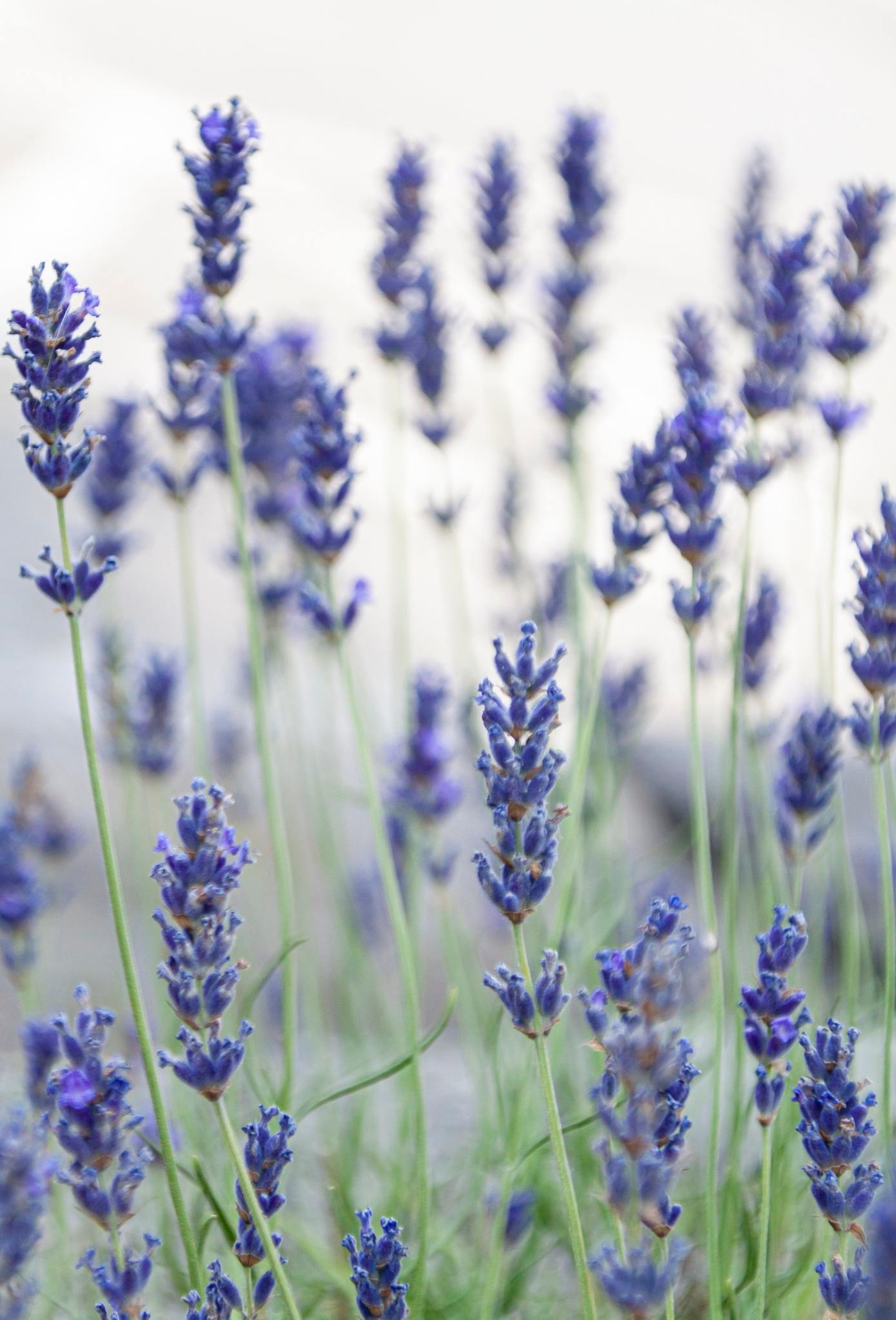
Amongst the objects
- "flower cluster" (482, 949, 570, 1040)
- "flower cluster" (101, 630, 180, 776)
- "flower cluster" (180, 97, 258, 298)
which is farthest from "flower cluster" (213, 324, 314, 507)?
"flower cluster" (482, 949, 570, 1040)

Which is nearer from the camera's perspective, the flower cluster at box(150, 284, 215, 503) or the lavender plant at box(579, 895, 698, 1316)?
the lavender plant at box(579, 895, 698, 1316)

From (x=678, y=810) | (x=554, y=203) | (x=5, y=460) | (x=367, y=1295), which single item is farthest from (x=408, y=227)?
(x=554, y=203)

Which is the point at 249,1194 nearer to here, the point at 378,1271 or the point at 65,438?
the point at 378,1271

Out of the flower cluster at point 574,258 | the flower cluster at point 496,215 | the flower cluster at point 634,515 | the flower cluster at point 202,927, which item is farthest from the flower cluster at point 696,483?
the flower cluster at point 496,215

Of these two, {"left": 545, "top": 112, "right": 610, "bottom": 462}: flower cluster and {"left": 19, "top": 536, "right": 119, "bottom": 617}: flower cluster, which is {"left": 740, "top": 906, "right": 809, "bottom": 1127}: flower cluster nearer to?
{"left": 19, "top": 536, "right": 119, "bottom": 617}: flower cluster

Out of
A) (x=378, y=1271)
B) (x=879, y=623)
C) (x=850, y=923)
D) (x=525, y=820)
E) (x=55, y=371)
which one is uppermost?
(x=55, y=371)

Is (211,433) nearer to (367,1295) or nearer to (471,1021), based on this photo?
(471,1021)

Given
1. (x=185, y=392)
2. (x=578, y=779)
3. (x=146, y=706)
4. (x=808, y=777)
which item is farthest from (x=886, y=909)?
(x=146, y=706)
